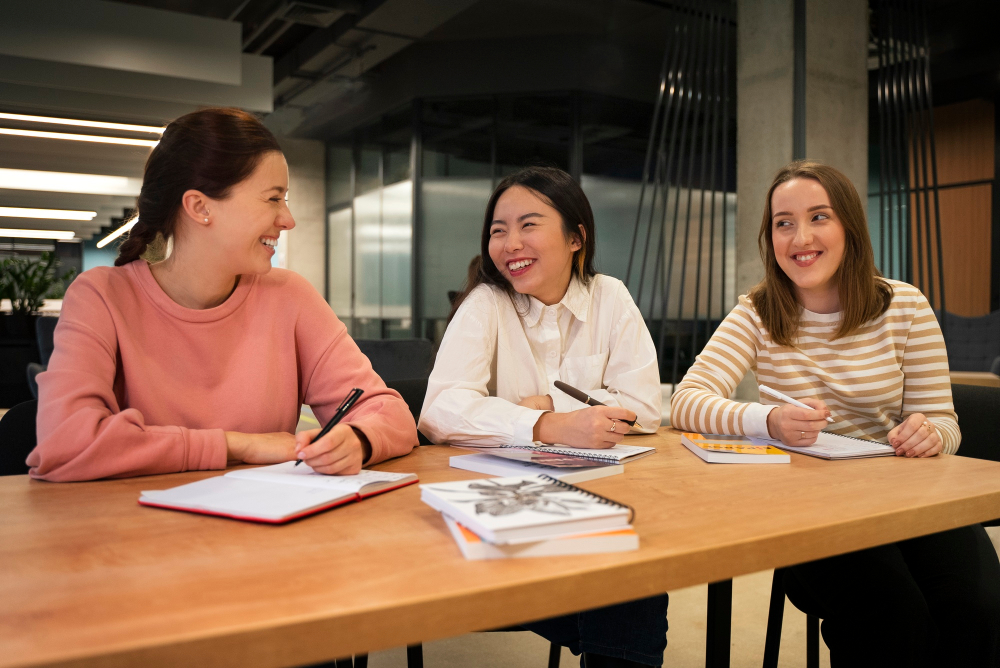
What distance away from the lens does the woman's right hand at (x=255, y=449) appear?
123cm

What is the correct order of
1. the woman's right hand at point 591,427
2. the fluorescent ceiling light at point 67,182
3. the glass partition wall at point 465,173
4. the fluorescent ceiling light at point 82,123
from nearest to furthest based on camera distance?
the woman's right hand at point 591,427 → the fluorescent ceiling light at point 82,123 → the fluorescent ceiling light at point 67,182 → the glass partition wall at point 465,173

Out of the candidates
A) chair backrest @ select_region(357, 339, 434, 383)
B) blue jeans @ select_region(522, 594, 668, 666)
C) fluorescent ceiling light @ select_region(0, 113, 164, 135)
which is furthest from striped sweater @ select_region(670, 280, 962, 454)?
fluorescent ceiling light @ select_region(0, 113, 164, 135)

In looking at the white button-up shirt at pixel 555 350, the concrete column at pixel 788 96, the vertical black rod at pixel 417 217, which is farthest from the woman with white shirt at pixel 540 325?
the vertical black rod at pixel 417 217

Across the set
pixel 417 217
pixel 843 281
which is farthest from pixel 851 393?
pixel 417 217

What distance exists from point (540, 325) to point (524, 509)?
100 cm

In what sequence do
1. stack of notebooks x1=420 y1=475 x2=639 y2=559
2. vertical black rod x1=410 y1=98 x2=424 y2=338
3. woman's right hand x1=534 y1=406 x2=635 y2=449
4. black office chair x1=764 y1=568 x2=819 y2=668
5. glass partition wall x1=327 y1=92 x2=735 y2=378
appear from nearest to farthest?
stack of notebooks x1=420 y1=475 x2=639 y2=559
woman's right hand x1=534 y1=406 x2=635 y2=449
black office chair x1=764 y1=568 x2=819 y2=668
glass partition wall x1=327 y1=92 x2=735 y2=378
vertical black rod x1=410 y1=98 x2=424 y2=338

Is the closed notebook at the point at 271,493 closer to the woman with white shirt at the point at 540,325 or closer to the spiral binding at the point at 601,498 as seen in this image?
the spiral binding at the point at 601,498

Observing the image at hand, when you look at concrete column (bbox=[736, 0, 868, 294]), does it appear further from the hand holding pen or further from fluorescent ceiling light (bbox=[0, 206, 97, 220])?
fluorescent ceiling light (bbox=[0, 206, 97, 220])

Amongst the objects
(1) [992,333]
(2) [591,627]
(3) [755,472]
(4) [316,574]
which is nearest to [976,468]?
(3) [755,472]

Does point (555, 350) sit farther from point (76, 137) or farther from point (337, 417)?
point (76, 137)

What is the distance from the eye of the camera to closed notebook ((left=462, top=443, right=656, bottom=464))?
1.18 meters

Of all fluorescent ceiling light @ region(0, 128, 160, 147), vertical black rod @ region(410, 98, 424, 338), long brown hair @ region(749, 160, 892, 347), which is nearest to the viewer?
long brown hair @ region(749, 160, 892, 347)

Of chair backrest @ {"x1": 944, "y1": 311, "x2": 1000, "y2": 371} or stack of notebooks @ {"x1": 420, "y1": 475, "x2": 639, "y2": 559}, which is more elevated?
chair backrest @ {"x1": 944, "y1": 311, "x2": 1000, "y2": 371}

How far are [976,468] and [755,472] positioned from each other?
0.40 m
